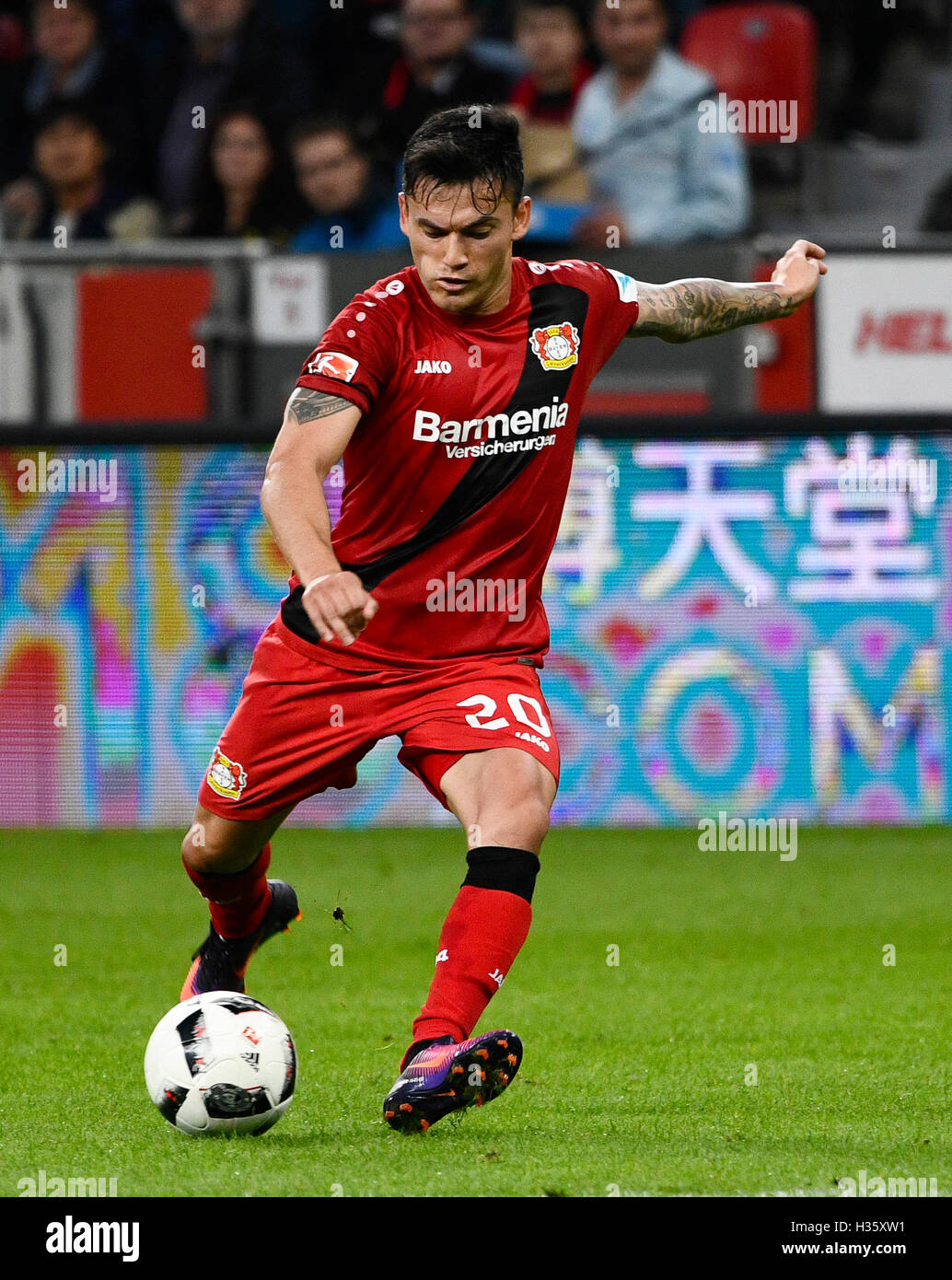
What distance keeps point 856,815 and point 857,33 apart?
658 cm

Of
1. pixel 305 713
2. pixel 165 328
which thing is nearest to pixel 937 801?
pixel 165 328

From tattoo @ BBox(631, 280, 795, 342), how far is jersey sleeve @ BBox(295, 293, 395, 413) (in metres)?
0.76

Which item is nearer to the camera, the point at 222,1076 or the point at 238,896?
the point at 222,1076

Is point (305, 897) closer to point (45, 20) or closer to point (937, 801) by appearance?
point (937, 801)

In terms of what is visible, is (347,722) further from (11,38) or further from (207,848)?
(11,38)

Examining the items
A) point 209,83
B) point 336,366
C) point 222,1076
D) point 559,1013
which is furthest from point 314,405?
point 209,83

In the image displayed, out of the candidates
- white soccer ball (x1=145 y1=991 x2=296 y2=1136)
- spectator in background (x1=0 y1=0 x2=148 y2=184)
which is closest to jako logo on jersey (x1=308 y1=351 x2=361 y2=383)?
white soccer ball (x1=145 y1=991 x2=296 y2=1136)

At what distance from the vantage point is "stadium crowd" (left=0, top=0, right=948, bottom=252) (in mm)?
11641

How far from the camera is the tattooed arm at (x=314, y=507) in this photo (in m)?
3.77

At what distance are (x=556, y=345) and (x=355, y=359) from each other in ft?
1.83

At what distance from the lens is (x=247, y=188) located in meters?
12.3

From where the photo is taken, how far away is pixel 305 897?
7961 millimetres

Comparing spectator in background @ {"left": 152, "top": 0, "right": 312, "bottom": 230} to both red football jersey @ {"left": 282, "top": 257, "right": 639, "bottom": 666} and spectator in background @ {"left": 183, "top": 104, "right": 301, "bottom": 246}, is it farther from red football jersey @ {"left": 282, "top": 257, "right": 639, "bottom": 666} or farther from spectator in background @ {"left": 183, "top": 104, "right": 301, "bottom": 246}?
red football jersey @ {"left": 282, "top": 257, "right": 639, "bottom": 666}

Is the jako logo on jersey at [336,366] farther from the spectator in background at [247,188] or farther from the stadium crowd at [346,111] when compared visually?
the spectator in background at [247,188]
